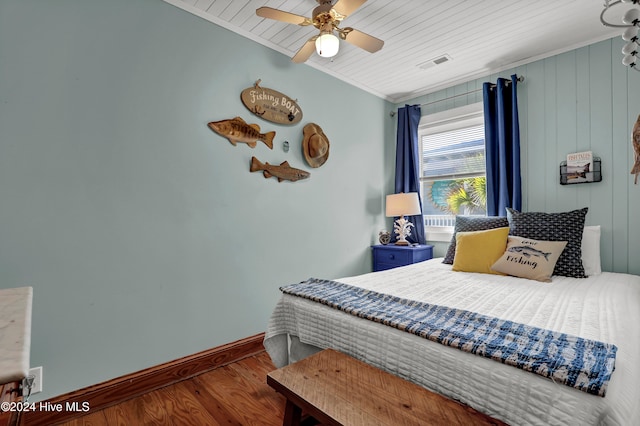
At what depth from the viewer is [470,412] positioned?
958 millimetres

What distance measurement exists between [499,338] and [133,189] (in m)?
2.03

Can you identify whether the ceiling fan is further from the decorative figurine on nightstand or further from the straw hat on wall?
the decorative figurine on nightstand

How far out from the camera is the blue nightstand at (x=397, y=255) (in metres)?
3.20

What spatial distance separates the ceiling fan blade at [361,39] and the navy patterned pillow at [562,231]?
1651mm

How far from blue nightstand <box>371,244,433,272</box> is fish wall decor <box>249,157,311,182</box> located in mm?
1221

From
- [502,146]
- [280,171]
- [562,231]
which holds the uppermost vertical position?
[502,146]

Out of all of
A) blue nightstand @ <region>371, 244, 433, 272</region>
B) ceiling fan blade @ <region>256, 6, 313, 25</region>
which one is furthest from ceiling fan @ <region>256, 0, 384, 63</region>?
blue nightstand @ <region>371, 244, 433, 272</region>

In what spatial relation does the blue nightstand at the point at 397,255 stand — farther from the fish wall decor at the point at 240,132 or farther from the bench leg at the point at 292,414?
the bench leg at the point at 292,414

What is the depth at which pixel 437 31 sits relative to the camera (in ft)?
8.01

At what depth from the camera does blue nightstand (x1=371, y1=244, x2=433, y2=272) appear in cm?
320

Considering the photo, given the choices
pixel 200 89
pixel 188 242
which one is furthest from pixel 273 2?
pixel 188 242

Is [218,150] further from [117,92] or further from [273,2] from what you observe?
[273,2]

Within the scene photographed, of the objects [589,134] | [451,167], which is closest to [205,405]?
[451,167]

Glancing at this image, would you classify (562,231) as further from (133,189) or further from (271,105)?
(133,189)
